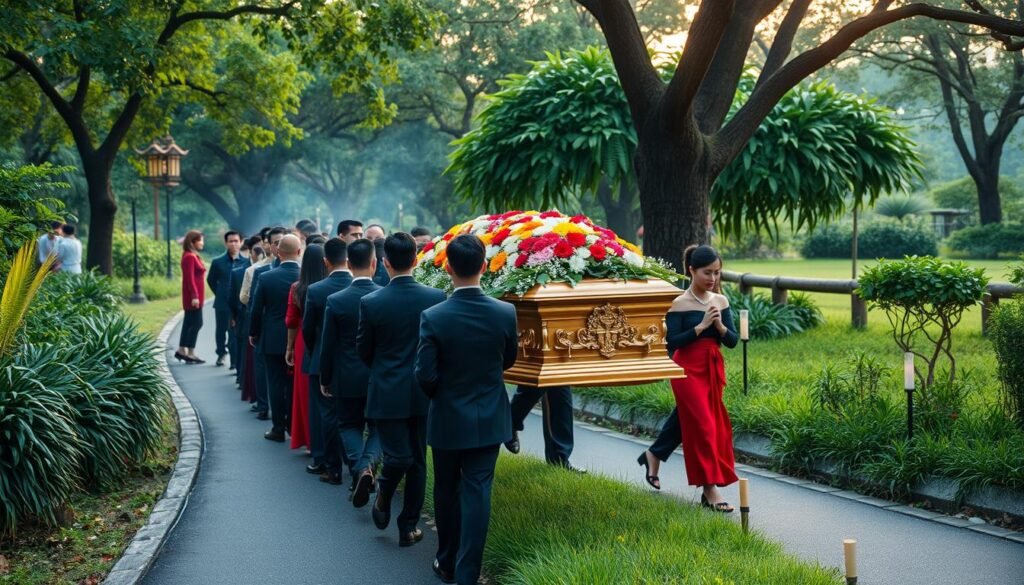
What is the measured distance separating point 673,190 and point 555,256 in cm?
668

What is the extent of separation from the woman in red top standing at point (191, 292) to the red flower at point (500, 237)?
29.5 feet

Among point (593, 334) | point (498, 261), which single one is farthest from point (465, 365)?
point (498, 261)

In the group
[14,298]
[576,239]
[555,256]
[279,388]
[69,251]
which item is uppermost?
[576,239]

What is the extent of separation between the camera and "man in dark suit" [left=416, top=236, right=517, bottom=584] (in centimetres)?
619

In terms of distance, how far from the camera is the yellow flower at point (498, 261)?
783 centimetres

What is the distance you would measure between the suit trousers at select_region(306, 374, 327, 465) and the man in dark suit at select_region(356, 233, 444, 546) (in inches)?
98.4

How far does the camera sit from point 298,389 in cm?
1027

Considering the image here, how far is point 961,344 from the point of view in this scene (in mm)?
15836

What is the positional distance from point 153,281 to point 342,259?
27.7 m

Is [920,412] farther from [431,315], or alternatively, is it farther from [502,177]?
[502,177]

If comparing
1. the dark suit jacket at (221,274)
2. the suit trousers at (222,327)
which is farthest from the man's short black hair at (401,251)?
the suit trousers at (222,327)

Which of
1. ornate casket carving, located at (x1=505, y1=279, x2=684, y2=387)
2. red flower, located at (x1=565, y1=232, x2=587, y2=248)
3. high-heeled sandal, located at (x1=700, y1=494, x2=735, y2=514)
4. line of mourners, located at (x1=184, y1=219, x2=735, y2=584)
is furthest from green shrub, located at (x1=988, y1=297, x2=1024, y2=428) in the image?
red flower, located at (x1=565, y1=232, x2=587, y2=248)

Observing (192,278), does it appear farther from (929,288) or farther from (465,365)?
Answer: (465,365)

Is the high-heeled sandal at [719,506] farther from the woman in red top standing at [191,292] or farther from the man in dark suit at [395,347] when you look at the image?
the woman in red top standing at [191,292]
